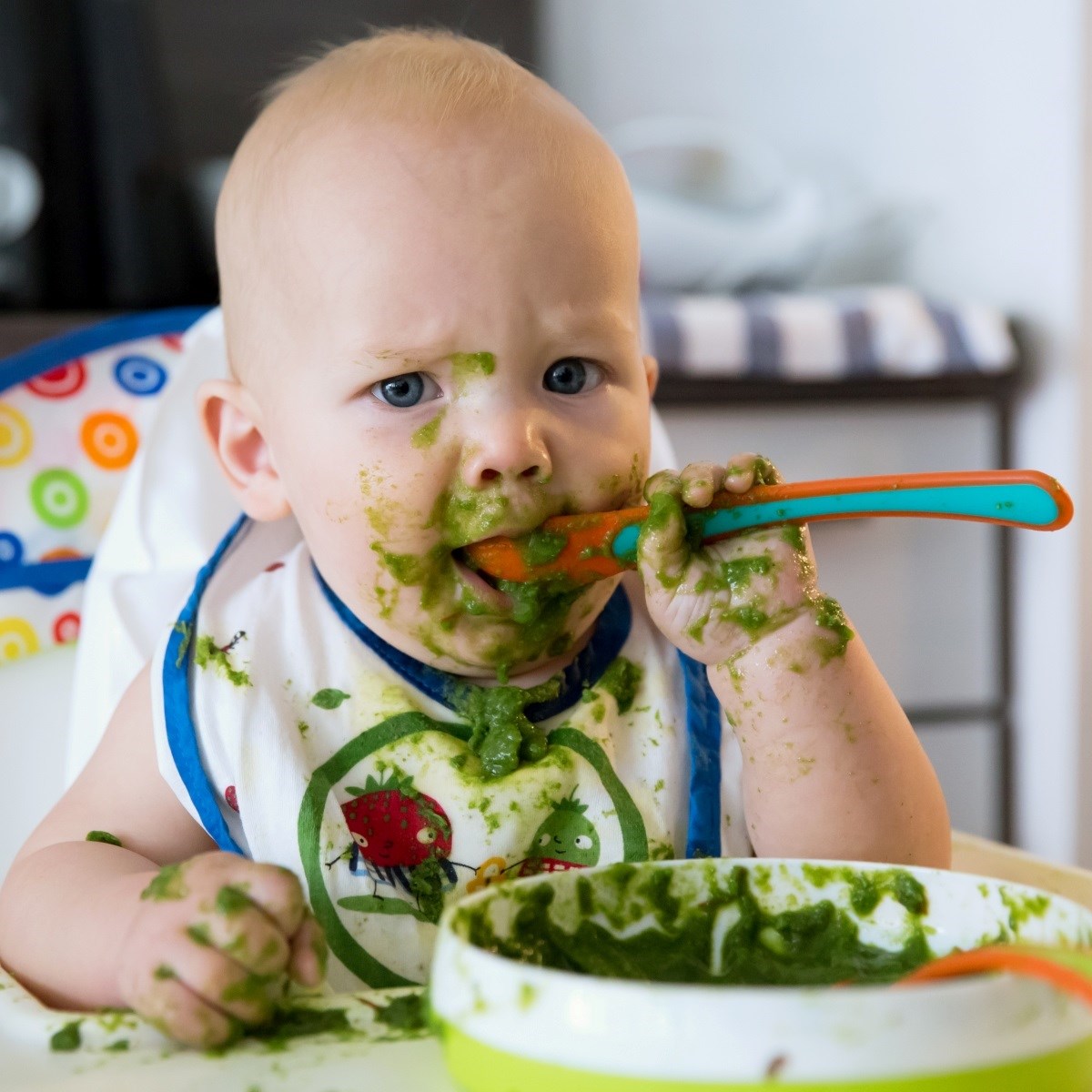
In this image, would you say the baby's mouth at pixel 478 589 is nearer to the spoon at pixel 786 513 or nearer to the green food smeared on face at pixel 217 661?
the spoon at pixel 786 513

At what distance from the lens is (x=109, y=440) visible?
115 cm

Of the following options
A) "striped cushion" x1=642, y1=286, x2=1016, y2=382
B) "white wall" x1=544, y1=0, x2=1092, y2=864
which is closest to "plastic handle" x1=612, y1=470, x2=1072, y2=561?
"striped cushion" x1=642, y1=286, x2=1016, y2=382

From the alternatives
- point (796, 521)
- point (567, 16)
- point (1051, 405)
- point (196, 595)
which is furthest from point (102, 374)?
point (567, 16)

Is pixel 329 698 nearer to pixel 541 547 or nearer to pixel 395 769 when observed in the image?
pixel 395 769

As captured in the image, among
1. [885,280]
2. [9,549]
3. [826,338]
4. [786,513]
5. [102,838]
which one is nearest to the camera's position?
[786,513]

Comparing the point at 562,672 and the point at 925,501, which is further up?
the point at 925,501

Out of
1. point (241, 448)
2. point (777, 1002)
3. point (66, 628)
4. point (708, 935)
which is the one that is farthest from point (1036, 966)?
point (66, 628)

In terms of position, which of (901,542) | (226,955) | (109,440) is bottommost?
(901,542)

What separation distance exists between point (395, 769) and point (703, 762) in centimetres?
20

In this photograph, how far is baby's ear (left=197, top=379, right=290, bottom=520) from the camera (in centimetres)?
94

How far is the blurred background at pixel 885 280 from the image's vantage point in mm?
1754

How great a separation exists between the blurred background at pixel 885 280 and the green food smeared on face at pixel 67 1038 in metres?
1.25

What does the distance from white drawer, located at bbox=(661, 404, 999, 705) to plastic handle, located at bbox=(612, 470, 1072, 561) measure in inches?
40.8

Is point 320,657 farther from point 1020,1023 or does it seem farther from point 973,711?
point 973,711
